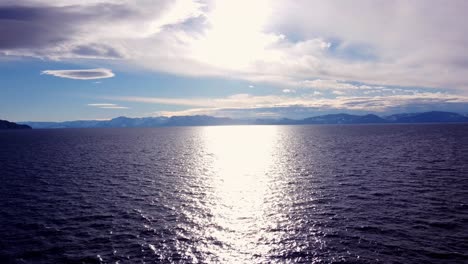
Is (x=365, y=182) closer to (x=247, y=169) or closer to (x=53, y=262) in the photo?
(x=247, y=169)

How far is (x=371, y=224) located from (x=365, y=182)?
93.7ft

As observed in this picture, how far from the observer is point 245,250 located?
3466 centimetres

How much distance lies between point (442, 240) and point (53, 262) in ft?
144

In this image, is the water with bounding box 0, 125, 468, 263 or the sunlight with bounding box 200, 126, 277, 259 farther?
the sunlight with bounding box 200, 126, 277, 259

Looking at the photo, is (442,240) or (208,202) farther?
(208,202)

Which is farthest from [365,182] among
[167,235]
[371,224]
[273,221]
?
[167,235]

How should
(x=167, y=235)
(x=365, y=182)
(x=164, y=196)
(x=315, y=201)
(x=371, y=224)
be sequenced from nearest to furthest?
(x=167, y=235), (x=371, y=224), (x=315, y=201), (x=164, y=196), (x=365, y=182)

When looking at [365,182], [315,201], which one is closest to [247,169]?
[365,182]

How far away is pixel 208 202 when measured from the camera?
180ft

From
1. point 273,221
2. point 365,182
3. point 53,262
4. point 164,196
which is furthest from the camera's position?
point 365,182

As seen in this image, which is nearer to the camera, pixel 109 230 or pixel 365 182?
pixel 109 230

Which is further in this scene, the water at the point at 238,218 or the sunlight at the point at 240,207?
the sunlight at the point at 240,207

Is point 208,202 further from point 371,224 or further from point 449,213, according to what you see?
point 449,213

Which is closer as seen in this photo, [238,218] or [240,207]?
[238,218]
